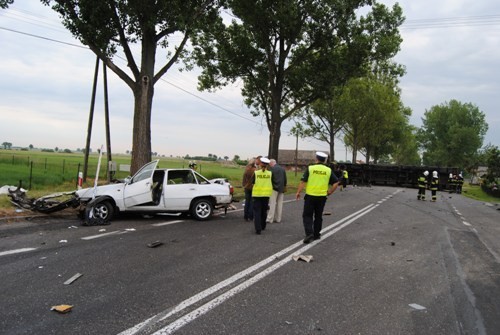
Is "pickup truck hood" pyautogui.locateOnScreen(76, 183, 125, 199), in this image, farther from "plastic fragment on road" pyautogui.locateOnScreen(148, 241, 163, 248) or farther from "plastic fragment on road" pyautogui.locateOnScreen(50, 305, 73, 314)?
"plastic fragment on road" pyautogui.locateOnScreen(50, 305, 73, 314)

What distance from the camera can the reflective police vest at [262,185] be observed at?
9.91 m

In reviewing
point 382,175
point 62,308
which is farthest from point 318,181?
point 382,175

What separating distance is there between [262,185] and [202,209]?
2.43 m

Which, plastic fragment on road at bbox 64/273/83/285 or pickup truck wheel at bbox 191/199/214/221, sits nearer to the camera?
plastic fragment on road at bbox 64/273/83/285

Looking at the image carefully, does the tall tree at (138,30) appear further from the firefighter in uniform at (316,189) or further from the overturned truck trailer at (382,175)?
the overturned truck trailer at (382,175)

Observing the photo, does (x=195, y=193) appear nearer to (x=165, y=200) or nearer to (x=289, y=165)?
(x=165, y=200)

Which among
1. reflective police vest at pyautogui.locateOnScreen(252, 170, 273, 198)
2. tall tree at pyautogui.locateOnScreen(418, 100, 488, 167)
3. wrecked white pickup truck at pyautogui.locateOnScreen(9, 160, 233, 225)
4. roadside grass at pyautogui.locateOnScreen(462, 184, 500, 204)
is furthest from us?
tall tree at pyautogui.locateOnScreen(418, 100, 488, 167)

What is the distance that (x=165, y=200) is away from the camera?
447 inches

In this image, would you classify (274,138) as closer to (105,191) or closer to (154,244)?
(105,191)

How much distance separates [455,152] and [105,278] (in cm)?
10185

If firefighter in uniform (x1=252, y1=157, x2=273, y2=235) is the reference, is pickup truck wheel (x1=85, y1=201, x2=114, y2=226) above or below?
below

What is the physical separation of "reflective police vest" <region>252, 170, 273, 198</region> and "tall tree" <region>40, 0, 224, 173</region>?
20.5 feet

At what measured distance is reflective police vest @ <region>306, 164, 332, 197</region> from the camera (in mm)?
8680

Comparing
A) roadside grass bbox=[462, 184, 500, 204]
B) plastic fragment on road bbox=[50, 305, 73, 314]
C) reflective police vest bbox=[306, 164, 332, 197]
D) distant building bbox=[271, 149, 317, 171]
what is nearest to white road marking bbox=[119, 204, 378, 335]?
plastic fragment on road bbox=[50, 305, 73, 314]
